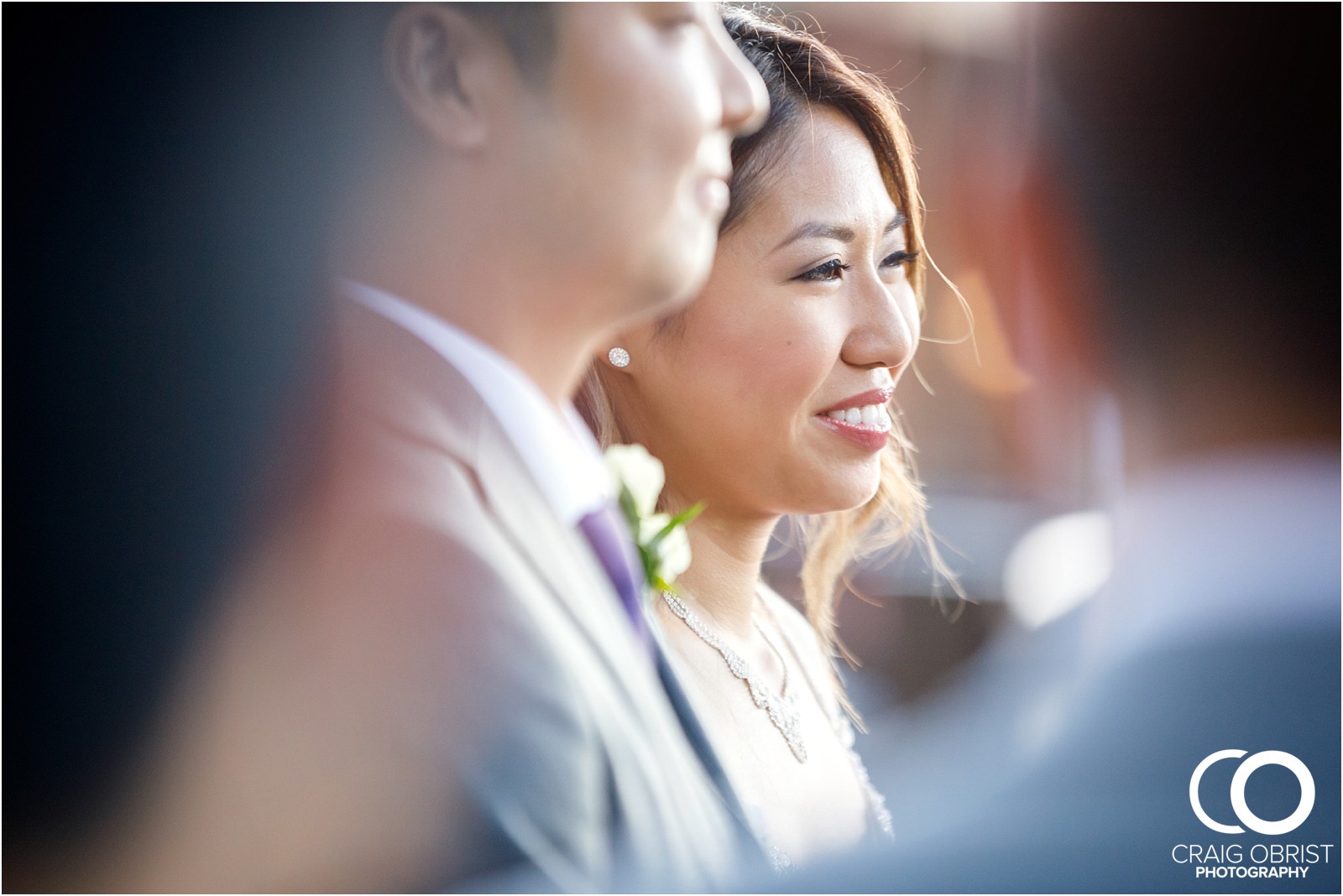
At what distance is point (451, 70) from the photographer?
554 mm

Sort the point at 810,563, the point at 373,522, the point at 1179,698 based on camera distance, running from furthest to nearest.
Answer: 1. the point at 810,563
2. the point at 1179,698
3. the point at 373,522

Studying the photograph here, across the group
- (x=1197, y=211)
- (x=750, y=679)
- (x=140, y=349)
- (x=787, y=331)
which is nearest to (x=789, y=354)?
(x=787, y=331)

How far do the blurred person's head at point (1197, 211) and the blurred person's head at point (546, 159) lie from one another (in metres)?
0.80

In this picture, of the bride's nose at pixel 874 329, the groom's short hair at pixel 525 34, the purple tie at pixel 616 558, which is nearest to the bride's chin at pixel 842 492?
the bride's nose at pixel 874 329

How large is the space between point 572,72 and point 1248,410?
106 cm

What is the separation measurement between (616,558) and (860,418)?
15.8 inches

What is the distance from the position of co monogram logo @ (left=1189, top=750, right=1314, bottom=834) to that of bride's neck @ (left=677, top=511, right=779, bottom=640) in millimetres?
446

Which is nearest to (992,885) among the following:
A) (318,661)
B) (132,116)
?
(318,661)

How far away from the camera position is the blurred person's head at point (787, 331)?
3.00ft

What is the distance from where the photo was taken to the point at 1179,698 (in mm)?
1150

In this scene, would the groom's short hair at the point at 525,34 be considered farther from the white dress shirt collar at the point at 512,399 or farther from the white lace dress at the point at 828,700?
the white lace dress at the point at 828,700

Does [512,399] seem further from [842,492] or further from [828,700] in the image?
[828,700]

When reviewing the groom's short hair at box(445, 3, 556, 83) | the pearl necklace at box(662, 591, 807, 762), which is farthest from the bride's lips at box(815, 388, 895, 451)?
the groom's short hair at box(445, 3, 556, 83)

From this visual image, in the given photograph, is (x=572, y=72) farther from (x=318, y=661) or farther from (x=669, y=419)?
(x=669, y=419)
